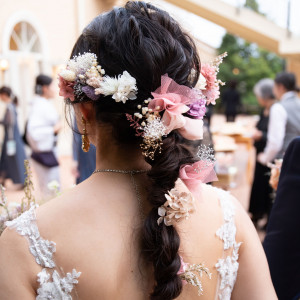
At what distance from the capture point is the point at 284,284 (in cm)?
167

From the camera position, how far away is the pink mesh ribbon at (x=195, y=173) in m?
1.03

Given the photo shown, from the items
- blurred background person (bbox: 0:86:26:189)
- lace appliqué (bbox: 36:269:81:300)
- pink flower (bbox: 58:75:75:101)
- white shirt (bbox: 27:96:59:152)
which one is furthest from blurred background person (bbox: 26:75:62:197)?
lace appliqué (bbox: 36:269:81:300)

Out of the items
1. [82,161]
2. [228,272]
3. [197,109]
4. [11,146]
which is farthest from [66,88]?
[11,146]

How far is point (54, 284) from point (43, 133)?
137 inches

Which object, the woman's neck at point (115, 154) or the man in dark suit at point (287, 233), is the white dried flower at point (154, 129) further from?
the man in dark suit at point (287, 233)

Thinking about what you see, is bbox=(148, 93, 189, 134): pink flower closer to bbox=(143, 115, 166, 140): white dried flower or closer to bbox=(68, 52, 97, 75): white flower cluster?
bbox=(143, 115, 166, 140): white dried flower

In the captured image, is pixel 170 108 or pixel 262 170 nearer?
pixel 170 108

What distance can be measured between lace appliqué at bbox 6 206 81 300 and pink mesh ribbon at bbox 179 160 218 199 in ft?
1.20

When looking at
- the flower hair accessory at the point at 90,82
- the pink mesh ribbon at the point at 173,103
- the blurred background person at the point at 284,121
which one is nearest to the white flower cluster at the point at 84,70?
the flower hair accessory at the point at 90,82

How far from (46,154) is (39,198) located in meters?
2.66

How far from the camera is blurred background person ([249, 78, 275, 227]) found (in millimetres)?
4738

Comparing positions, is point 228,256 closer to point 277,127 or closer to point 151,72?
point 151,72

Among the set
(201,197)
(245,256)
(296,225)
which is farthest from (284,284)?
(201,197)

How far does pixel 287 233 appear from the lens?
1.66 meters
